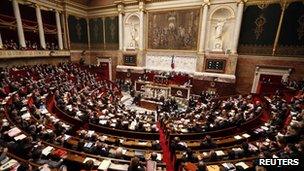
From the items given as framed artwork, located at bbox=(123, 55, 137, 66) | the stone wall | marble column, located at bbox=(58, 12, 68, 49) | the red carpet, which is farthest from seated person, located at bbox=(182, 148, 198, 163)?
marble column, located at bbox=(58, 12, 68, 49)

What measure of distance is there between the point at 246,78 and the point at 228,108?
20.8 ft

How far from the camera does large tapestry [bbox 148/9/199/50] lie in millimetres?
17205

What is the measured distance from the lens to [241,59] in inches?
616

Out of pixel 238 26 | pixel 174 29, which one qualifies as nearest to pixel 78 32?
pixel 174 29

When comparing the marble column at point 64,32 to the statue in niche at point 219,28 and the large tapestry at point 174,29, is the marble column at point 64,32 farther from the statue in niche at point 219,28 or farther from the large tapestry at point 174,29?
the statue in niche at point 219,28

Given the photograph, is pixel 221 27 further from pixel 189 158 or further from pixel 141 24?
pixel 189 158

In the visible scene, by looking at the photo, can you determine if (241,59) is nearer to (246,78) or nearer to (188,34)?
A: (246,78)

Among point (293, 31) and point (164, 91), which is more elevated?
point (293, 31)

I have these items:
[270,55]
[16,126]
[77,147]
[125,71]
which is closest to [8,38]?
[125,71]

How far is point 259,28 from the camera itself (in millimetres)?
14562

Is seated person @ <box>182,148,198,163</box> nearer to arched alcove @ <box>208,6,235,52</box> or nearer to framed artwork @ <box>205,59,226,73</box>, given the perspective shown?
framed artwork @ <box>205,59,226,73</box>

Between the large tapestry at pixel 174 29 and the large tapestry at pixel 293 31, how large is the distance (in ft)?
23.1

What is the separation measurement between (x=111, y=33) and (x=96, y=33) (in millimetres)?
2380

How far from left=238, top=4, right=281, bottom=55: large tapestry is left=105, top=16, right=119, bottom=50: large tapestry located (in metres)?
13.9
